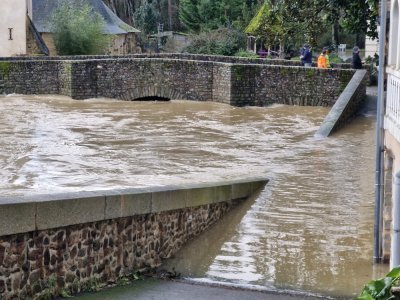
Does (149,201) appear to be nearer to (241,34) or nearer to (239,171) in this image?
(239,171)

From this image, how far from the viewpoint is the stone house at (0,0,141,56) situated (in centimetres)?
5219

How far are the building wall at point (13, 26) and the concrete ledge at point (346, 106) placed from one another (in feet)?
83.1

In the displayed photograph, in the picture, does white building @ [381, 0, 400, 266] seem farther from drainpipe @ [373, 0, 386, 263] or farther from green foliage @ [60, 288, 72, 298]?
green foliage @ [60, 288, 72, 298]

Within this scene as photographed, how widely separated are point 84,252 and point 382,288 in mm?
3622

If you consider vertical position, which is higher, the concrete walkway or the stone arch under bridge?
the stone arch under bridge

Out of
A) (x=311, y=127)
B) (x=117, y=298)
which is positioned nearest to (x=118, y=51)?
(x=311, y=127)

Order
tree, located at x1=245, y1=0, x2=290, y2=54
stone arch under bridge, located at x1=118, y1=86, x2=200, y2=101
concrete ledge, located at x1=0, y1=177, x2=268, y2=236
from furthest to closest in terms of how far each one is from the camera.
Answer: stone arch under bridge, located at x1=118, y1=86, x2=200, y2=101
tree, located at x1=245, y1=0, x2=290, y2=54
concrete ledge, located at x1=0, y1=177, x2=268, y2=236

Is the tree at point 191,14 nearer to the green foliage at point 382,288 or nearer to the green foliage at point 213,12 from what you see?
the green foliage at point 213,12

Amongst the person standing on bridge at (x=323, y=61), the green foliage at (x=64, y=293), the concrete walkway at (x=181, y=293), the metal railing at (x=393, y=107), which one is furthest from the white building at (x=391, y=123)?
the person standing on bridge at (x=323, y=61)

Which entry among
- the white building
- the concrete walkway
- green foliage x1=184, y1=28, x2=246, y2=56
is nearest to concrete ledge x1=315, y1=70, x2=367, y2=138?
the white building

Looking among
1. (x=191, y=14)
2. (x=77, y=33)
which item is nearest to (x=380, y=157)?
(x=77, y=33)

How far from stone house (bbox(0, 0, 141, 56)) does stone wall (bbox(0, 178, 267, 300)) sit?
4017 centimetres

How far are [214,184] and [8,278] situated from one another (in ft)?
17.7

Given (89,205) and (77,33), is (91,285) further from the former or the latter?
(77,33)
